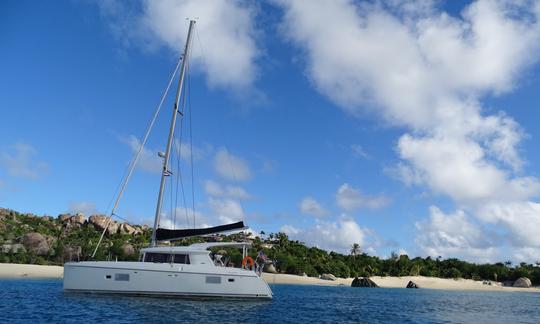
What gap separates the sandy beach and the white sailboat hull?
3582 centimetres

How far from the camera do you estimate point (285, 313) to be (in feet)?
94.2

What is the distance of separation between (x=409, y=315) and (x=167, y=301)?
17.5 m

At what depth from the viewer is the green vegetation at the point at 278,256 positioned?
83.3 metres

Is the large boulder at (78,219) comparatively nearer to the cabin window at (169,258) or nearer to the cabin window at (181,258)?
the cabin window at (169,258)

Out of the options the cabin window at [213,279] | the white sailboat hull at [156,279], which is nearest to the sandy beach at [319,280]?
the white sailboat hull at [156,279]

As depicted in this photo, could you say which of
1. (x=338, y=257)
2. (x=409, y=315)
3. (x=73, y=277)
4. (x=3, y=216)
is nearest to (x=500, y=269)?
(x=338, y=257)

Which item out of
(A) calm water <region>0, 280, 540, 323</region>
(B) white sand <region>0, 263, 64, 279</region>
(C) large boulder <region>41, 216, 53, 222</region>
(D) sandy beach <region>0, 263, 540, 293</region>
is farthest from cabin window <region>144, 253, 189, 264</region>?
(C) large boulder <region>41, 216, 53, 222</region>

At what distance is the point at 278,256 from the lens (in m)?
103

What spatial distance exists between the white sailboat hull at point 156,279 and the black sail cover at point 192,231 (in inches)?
86.7

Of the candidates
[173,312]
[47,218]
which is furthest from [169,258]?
[47,218]

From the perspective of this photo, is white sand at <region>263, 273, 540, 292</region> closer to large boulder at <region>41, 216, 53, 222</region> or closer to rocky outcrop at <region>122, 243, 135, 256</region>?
rocky outcrop at <region>122, 243, 135, 256</region>

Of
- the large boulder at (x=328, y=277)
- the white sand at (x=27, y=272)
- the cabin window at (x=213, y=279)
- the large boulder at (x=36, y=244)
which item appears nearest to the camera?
the cabin window at (x=213, y=279)

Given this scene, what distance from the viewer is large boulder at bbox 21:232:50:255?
267ft

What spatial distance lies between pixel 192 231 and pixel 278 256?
73411 mm
